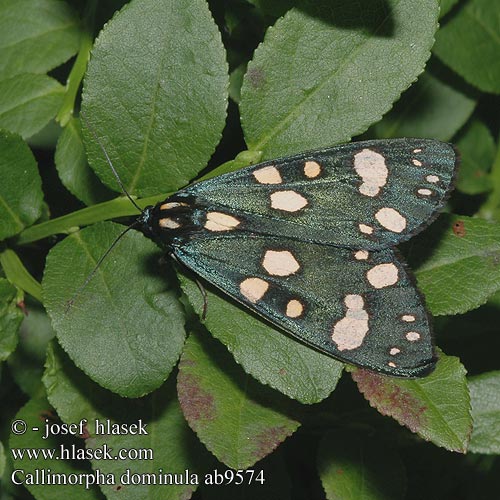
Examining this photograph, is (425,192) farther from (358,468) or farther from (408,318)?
(358,468)

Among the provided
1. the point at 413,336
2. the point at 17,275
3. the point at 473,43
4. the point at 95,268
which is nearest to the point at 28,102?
the point at 17,275

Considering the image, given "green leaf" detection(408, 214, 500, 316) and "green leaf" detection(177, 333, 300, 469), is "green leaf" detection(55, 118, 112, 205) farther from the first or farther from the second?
"green leaf" detection(408, 214, 500, 316)

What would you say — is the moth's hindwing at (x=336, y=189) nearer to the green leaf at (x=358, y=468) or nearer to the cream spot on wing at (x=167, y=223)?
the cream spot on wing at (x=167, y=223)

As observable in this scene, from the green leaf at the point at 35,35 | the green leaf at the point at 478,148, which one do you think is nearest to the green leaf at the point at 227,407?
the green leaf at the point at 35,35

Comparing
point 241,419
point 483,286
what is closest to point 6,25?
point 241,419

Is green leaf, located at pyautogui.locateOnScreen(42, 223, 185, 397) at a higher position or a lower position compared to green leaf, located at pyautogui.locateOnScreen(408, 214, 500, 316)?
higher

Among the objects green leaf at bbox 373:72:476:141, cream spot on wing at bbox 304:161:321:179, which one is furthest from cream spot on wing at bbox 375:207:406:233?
green leaf at bbox 373:72:476:141
